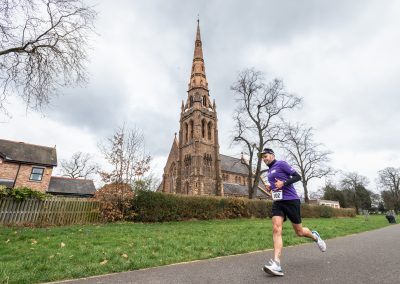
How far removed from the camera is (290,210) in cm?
443

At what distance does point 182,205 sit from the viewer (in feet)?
55.6

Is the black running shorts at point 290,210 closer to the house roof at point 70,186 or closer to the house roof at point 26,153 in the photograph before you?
the house roof at point 26,153

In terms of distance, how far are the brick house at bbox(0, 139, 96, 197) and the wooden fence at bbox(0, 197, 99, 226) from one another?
1813 cm

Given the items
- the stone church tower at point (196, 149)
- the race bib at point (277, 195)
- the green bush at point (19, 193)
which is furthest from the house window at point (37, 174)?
the race bib at point (277, 195)

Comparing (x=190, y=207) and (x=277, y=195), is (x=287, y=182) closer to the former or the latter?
(x=277, y=195)

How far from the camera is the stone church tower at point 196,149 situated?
1556 inches

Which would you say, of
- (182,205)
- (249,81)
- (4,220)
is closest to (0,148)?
(4,220)

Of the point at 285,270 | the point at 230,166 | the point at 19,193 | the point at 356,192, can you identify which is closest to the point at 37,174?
A: the point at 19,193

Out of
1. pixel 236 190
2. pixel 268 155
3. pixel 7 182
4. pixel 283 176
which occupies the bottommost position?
pixel 283 176

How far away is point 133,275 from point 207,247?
106 inches

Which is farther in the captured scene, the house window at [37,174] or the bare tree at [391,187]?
the bare tree at [391,187]

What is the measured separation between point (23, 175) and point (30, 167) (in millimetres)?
1150

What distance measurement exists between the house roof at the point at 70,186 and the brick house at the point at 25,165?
2482 mm

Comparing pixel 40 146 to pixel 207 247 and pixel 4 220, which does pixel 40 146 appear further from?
pixel 207 247
